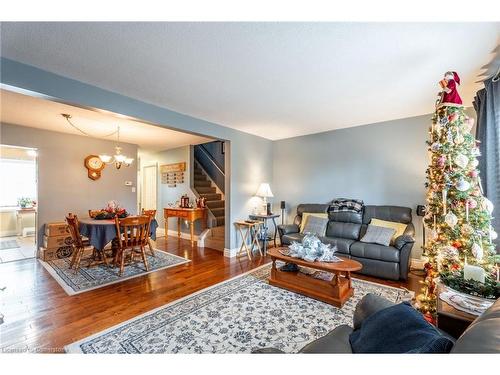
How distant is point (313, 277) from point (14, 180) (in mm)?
8107

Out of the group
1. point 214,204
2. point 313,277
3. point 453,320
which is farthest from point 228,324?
point 214,204

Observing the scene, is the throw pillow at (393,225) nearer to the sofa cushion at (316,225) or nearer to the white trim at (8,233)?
the sofa cushion at (316,225)

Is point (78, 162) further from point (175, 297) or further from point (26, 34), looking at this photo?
point (175, 297)

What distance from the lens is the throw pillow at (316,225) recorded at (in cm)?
397

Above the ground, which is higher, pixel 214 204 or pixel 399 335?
pixel 214 204

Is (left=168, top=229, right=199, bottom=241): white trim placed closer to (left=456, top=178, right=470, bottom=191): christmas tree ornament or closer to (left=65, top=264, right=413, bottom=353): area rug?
(left=65, top=264, right=413, bottom=353): area rug

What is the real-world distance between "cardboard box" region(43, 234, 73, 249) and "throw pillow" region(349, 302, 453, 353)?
199 inches

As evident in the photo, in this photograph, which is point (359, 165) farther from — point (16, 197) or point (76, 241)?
point (16, 197)

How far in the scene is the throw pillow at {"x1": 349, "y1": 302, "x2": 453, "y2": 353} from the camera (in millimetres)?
778

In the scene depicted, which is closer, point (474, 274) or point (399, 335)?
point (399, 335)

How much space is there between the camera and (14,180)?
607cm

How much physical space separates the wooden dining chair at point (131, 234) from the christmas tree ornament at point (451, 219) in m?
3.70

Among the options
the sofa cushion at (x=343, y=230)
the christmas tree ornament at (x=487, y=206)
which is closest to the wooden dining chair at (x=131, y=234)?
the sofa cushion at (x=343, y=230)
